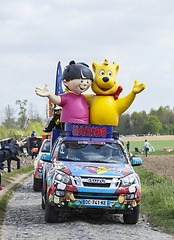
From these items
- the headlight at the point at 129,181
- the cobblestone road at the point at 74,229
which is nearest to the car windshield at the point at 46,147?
the cobblestone road at the point at 74,229

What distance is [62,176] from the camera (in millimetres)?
8148

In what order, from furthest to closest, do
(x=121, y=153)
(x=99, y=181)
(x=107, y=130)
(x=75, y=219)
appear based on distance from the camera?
(x=107, y=130) < (x=121, y=153) < (x=75, y=219) < (x=99, y=181)

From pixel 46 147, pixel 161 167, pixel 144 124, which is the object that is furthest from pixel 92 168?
pixel 144 124

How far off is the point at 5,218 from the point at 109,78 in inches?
166

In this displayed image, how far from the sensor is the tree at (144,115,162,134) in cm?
13700

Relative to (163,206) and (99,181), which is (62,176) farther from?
(163,206)

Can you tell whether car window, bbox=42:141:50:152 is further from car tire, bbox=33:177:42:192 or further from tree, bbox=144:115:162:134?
tree, bbox=144:115:162:134

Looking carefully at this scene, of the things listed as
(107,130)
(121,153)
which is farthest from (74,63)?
(121,153)

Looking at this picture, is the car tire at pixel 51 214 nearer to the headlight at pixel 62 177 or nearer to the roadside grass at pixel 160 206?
the headlight at pixel 62 177

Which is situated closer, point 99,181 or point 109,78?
point 99,181

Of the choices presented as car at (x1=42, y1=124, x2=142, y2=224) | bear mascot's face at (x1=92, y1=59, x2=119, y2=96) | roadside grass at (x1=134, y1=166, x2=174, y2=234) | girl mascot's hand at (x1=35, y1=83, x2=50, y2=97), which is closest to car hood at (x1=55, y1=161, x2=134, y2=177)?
car at (x1=42, y1=124, x2=142, y2=224)

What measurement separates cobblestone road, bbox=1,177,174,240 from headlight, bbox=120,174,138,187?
83 centimetres

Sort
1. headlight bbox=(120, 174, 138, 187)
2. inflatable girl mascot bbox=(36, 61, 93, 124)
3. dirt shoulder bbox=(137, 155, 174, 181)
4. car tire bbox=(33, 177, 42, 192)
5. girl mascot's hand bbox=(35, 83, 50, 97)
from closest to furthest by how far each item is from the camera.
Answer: headlight bbox=(120, 174, 138, 187)
girl mascot's hand bbox=(35, 83, 50, 97)
inflatable girl mascot bbox=(36, 61, 93, 124)
car tire bbox=(33, 177, 42, 192)
dirt shoulder bbox=(137, 155, 174, 181)

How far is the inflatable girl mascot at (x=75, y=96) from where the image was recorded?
412 inches
